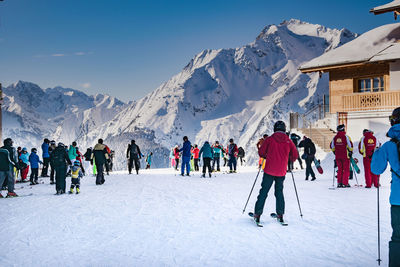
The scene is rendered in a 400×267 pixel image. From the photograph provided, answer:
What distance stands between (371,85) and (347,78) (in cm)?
166

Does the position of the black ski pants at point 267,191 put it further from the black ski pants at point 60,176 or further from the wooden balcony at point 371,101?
the wooden balcony at point 371,101

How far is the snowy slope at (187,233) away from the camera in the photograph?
4438 millimetres

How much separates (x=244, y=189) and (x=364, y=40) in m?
20.7

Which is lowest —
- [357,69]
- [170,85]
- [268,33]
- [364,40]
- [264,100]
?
[357,69]

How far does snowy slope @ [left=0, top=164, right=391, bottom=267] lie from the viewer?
4.44 meters

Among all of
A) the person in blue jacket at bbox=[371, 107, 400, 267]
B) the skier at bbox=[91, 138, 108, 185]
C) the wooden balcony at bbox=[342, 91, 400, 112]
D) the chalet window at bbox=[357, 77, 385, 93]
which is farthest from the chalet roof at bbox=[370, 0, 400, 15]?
the person in blue jacket at bbox=[371, 107, 400, 267]

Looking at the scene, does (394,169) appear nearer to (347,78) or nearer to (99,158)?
(99,158)

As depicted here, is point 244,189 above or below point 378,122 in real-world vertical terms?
below

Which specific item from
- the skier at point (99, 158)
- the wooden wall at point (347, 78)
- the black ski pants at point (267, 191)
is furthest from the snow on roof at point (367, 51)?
the black ski pants at point (267, 191)

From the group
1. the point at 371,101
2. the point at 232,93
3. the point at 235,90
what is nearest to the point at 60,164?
the point at 371,101

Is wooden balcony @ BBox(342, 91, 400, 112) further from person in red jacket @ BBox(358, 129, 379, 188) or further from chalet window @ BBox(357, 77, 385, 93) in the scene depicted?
person in red jacket @ BBox(358, 129, 379, 188)

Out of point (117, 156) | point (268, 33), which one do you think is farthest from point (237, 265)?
point (268, 33)

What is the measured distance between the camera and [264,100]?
14725cm

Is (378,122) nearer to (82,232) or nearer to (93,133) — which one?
(82,232)
